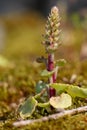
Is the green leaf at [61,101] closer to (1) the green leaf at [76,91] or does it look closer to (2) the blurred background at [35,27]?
(1) the green leaf at [76,91]

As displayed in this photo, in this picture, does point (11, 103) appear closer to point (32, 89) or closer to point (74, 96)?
point (32, 89)

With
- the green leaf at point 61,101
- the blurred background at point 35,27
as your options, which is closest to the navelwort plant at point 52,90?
the green leaf at point 61,101

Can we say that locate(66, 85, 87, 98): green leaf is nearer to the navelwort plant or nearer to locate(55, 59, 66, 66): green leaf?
the navelwort plant

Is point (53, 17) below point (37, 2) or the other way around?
below

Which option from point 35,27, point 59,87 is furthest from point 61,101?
point 35,27

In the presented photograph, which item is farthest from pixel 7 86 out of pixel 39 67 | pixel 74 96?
pixel 74 96

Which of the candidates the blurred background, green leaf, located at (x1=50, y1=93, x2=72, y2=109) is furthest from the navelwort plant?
the blurred background

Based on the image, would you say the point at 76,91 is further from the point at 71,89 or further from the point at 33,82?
the point at 33,82
